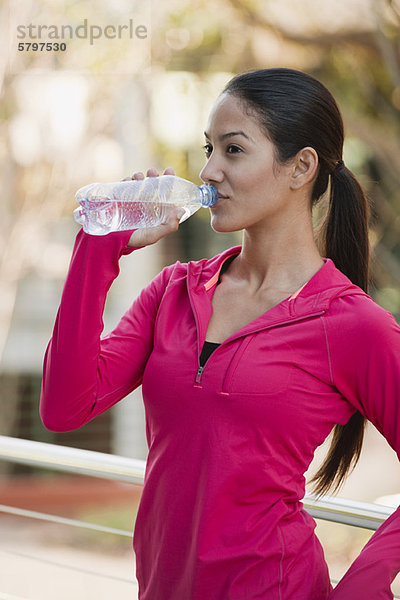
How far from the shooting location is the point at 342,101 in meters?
4.25

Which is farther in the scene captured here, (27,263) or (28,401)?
(28,401)

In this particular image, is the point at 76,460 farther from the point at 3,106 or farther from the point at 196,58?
the point at 196,58

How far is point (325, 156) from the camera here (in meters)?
1.45

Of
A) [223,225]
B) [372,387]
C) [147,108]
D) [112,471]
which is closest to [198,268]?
[223,225]

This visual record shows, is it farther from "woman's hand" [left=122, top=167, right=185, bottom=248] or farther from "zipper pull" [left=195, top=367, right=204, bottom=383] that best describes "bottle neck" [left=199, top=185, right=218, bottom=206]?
"zipper pull" [left=195, top=367, right=204, bottom=383]

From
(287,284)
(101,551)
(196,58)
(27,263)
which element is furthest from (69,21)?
(101,551)

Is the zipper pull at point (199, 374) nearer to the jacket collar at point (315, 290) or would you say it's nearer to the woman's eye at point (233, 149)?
the jacket collar at point (315, 290)

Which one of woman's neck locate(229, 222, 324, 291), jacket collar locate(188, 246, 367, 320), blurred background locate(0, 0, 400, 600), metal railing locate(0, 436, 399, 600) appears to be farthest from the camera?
blurred background locate(0, 0, 400, 600)

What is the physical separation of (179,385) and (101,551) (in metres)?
4.13

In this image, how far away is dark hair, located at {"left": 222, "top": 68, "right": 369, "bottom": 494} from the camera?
1.39 meters

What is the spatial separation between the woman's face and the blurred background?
221 cm

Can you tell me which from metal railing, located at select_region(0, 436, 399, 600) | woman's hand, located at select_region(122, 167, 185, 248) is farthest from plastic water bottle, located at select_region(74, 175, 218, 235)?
metal railing, located at select_region(0, 436, 399, 600)

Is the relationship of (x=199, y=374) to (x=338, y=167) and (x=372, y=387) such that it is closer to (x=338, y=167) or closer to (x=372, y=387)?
(x=372, y=387)

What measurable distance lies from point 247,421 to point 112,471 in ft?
2.33
